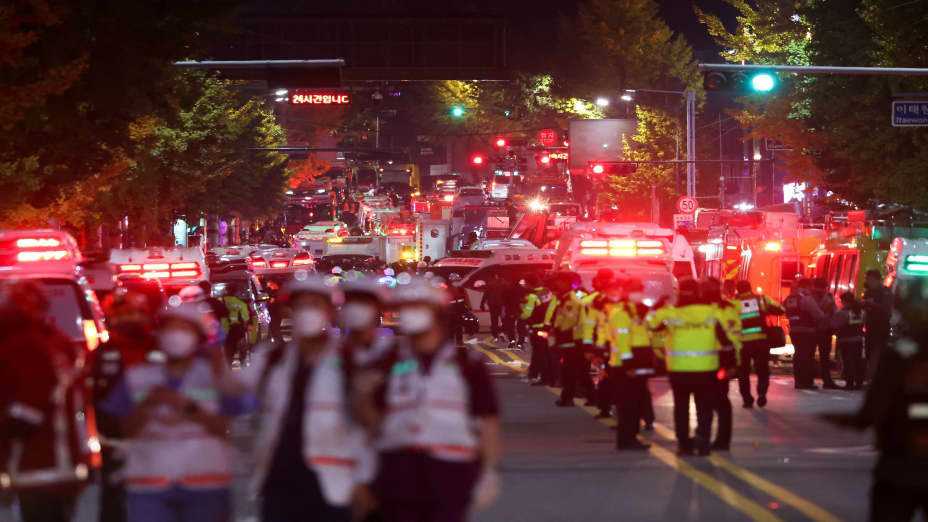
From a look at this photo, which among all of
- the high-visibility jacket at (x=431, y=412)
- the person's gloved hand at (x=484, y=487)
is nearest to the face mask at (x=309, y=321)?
the high-visibility jacket at (x=431, y=412)

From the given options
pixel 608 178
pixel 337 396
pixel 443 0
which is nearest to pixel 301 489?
pixel 337 396

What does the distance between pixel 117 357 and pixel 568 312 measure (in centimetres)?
1322

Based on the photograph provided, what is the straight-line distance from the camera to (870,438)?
1823 cm

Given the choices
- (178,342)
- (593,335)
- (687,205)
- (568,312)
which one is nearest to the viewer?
(178,342)

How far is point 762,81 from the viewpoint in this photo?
96.7 ft

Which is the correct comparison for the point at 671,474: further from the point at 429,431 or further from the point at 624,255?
the point at 624,255

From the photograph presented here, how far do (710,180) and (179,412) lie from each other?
291 ft

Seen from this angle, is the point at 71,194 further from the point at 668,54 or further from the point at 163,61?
the point at 668,54

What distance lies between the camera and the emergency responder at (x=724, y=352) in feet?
54.0

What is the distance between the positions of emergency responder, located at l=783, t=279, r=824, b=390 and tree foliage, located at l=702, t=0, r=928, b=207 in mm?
14449

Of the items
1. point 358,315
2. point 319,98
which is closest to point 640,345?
point 358,315

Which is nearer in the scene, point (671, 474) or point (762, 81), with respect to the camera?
point (671, 474)

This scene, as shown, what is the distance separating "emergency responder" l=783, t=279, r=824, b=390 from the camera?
2594 centimetres

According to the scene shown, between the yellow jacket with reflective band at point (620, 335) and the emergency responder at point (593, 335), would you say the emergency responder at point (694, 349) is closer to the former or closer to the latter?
the yellow jacket with reflective band at point (620, 335)
